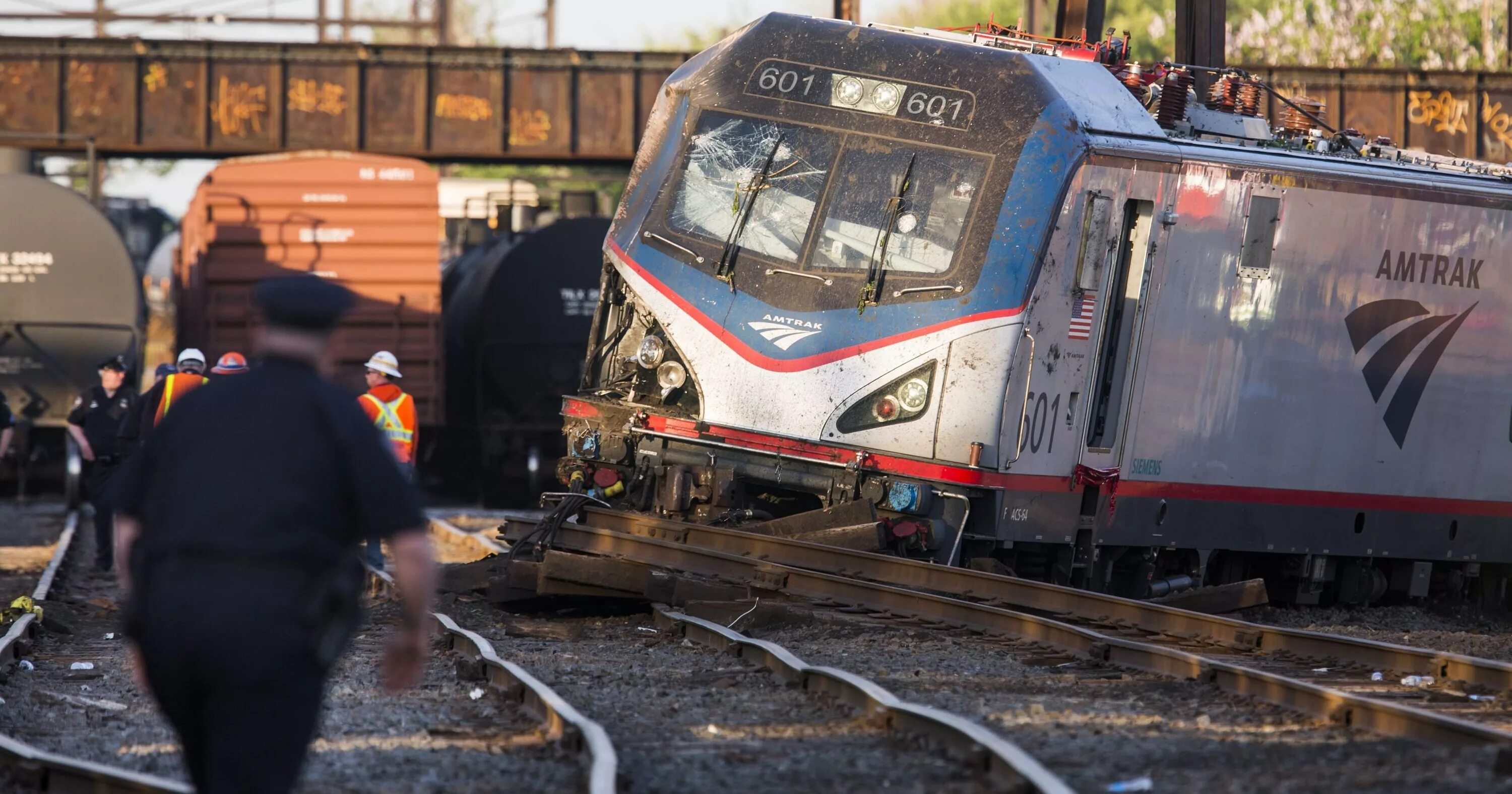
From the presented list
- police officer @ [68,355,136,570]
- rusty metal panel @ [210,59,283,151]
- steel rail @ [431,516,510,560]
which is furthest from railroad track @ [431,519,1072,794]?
rusty metal panel @ [210,59,283,151]

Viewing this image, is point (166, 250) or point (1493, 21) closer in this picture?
point (1493, 21)

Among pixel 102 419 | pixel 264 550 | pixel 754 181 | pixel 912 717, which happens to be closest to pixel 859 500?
pixel 754 181

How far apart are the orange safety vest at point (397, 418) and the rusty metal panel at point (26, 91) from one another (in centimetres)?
1624

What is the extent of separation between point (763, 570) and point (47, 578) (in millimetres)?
5844

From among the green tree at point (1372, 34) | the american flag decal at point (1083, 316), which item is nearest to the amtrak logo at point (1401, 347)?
the american flag decal at point (1083, 316)

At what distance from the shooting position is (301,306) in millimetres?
4320

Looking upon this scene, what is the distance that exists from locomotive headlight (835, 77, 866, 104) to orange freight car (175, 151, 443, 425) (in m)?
11.2

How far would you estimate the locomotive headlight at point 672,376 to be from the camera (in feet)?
36.1

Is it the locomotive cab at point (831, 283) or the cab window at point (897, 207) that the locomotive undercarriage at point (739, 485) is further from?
the cab window at point (897, 207)

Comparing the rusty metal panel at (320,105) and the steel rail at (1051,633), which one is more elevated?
the rusty metal panel at (320,105)

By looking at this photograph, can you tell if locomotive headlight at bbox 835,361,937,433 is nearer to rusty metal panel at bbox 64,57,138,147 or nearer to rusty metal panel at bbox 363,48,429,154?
rusty metal panel at bbox 363,48,429,154

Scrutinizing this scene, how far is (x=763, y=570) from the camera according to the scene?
10.1 metres

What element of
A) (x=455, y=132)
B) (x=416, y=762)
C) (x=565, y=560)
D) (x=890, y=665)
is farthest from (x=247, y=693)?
(x=455, y=132)

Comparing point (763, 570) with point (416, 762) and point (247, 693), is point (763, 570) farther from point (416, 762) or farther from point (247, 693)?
point (247, 693)
